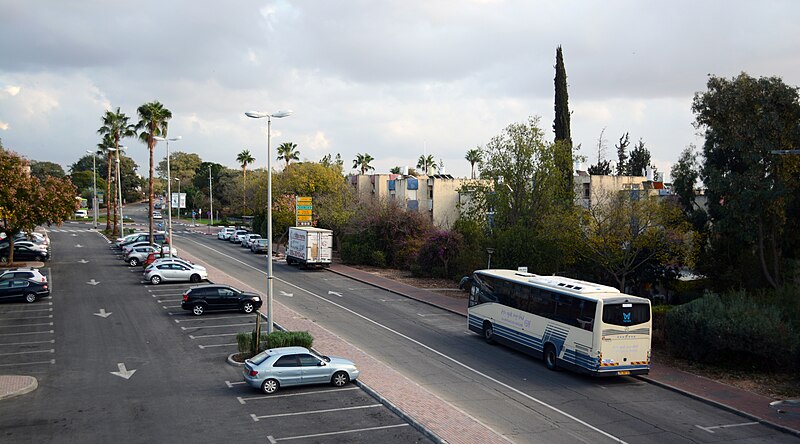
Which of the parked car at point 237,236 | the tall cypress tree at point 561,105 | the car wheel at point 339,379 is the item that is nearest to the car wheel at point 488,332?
the car wheel at point 339,379

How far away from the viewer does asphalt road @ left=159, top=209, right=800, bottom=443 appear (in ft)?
56.9

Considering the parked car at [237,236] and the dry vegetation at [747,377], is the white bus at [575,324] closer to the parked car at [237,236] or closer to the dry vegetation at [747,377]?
the dry vegetation at [747,377]

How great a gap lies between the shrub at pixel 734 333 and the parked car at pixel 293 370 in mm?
12816

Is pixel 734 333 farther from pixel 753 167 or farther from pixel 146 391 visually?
pixel 146 391

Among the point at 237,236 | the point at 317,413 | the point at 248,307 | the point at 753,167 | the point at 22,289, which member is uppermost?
the point at 753,167

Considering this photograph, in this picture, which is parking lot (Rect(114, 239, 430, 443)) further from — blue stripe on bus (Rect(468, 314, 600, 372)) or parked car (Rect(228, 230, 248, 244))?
parked car (Rect(228, 230, 248, 244))

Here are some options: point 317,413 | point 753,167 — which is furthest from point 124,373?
point 753,167

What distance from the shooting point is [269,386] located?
20094mm

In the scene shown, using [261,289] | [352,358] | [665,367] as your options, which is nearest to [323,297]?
[261,289]

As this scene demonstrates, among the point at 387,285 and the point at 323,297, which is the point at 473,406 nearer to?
the point at 323,297

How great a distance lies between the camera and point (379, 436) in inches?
648

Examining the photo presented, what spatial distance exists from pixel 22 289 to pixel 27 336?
8.88 m

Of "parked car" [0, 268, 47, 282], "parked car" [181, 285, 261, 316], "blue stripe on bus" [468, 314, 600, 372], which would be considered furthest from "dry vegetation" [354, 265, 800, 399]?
"parked car" [0, 268, 47, 282]

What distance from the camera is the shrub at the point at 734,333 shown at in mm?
22703
